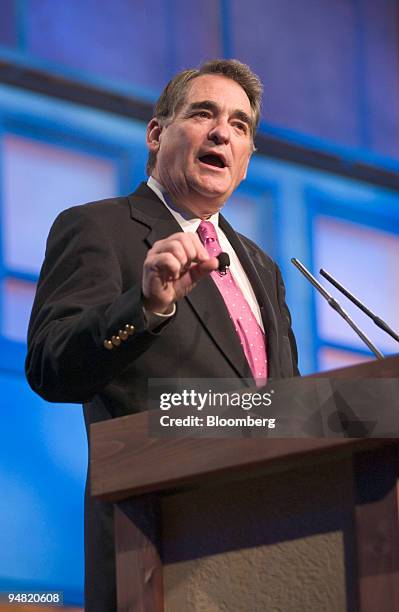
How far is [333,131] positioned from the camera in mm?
4047

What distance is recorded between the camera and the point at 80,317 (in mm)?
1651

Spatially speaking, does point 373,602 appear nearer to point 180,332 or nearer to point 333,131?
point 180,332

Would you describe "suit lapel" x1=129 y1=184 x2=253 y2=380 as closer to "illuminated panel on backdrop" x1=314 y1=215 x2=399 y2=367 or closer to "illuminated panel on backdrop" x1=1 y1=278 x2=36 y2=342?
"illuminated panel on backdrop" x1=1 y1=278 x2=36 y2=342

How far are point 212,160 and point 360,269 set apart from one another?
6.10ft

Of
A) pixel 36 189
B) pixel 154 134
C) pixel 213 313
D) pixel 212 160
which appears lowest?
pixel 213 313

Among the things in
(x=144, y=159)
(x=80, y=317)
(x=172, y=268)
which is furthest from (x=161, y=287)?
(x=144, y=159)

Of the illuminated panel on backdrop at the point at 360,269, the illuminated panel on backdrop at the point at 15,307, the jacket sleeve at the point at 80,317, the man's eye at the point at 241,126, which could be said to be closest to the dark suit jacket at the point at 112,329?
the jacket sleeve at the point at 80,317

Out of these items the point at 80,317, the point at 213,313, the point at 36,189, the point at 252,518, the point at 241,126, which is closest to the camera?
the point at 252,518

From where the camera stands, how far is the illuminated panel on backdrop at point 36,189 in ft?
10.8

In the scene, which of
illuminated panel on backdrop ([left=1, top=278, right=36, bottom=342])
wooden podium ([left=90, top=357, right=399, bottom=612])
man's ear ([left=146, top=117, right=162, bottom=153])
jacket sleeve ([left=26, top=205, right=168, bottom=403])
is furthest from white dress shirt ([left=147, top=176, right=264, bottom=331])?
illuminated panel on backdrop ([left=1, top=278, right=36, bottom=342])

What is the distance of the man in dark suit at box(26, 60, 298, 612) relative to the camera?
1545mm

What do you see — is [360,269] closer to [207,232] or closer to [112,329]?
[207,232]

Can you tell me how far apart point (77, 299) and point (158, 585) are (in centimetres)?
54

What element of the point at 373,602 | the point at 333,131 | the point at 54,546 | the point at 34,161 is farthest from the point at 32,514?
→ the point at 373,602
